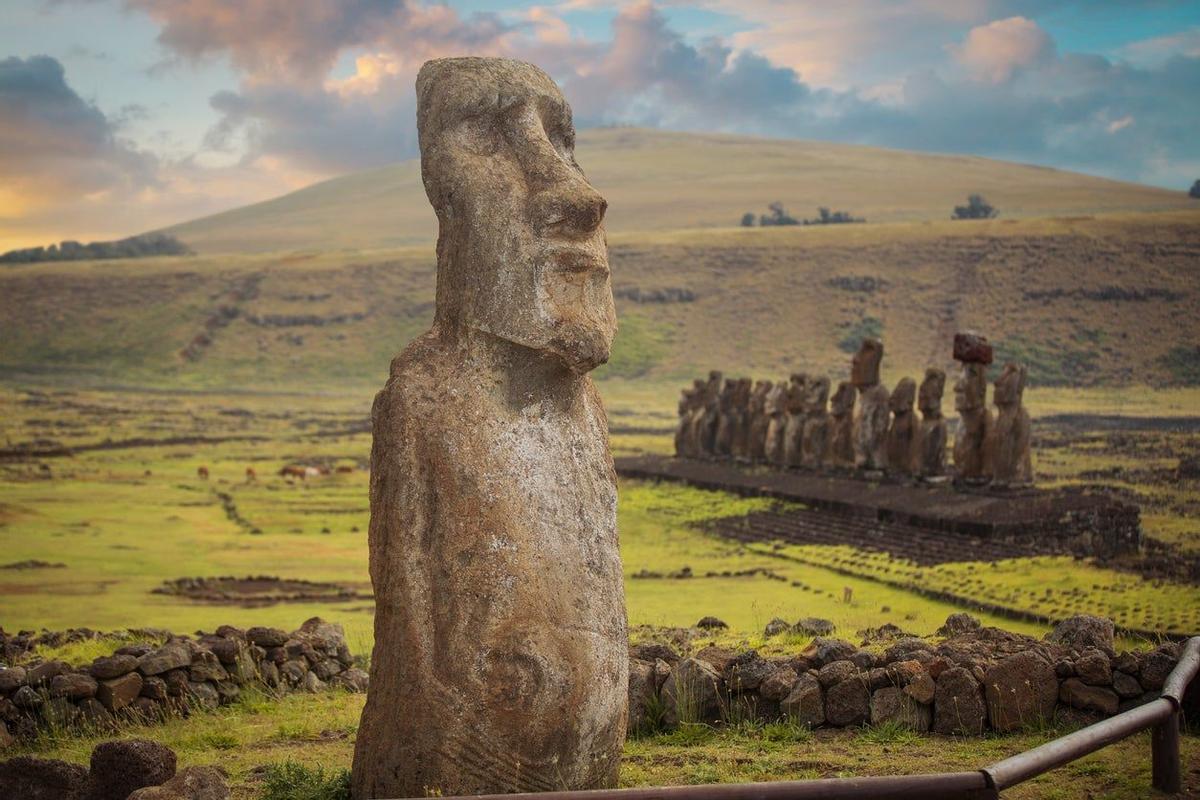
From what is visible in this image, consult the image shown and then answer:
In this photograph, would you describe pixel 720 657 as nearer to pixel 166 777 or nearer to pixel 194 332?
pixel 166 777

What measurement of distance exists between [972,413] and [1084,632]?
16747mm

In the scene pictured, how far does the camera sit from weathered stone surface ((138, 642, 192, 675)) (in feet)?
33.6

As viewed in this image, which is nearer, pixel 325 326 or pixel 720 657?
pixel 720 657

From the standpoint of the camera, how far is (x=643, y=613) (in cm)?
1628

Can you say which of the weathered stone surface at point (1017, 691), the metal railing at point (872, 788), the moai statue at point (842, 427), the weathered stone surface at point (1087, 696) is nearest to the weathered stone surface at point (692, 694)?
the weathered stone surface at point (1017, 691)

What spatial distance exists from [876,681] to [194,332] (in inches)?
3616

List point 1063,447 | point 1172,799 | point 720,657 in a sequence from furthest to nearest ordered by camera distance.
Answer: point 1063,447, point 720,657, point 1172,799

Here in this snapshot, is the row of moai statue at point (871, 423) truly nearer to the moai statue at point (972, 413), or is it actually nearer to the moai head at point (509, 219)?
the moai statue at point (972, 413)

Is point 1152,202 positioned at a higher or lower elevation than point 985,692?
higher

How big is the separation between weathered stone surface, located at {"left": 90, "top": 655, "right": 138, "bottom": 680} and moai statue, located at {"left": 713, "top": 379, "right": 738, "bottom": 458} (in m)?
26.1

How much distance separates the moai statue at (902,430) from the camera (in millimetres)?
27984

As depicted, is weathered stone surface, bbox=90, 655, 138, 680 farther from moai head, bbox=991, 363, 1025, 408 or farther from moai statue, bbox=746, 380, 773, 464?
moai statue, bbox=746, 380, 773, 464

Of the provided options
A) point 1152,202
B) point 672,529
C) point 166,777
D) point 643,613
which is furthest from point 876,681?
point 1152,202

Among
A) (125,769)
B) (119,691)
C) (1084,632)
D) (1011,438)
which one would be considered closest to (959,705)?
(1084,632)
